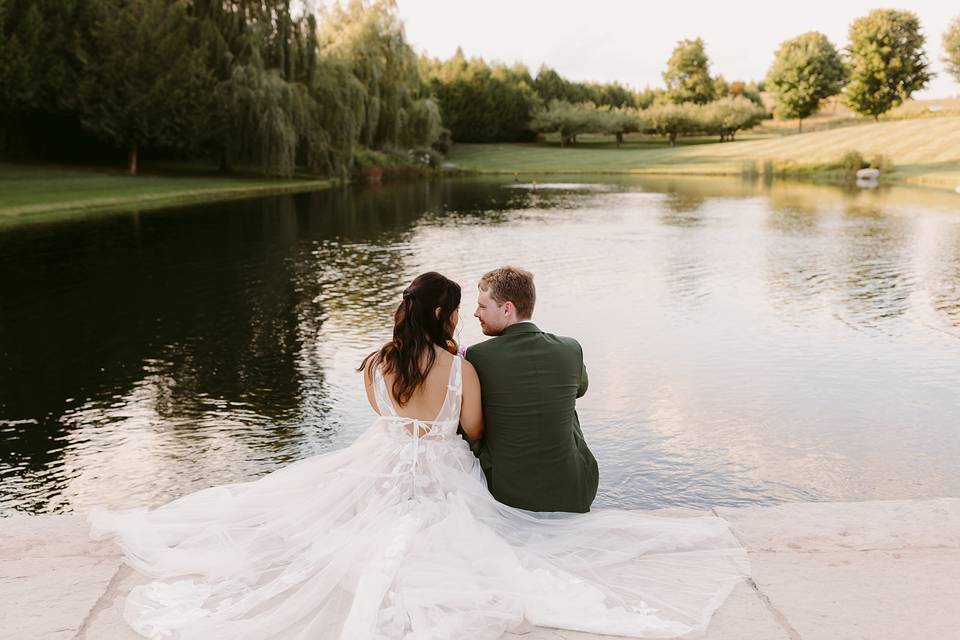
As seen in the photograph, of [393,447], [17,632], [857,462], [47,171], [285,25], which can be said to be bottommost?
[857,462]

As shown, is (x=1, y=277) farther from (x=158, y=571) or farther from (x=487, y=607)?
(x=487, y=607)

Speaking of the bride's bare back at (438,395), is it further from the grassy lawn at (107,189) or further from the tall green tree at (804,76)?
→ the tall green tree at (804,76)

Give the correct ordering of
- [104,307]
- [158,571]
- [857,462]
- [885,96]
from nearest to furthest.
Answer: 1. [158,571]
2. [857,462]
3. [104,307]
4. [885,96]

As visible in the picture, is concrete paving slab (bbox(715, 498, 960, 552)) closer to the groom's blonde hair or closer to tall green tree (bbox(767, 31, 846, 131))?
the groom's blonde hair

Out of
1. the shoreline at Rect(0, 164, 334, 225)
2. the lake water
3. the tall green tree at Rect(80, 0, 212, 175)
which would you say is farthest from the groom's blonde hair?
the tall green tree at Rect(80, 0, 212, 175)

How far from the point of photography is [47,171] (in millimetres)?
32969

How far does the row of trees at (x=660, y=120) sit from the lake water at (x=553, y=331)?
192 ft

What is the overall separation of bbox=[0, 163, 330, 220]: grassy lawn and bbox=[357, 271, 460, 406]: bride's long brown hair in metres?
21.3

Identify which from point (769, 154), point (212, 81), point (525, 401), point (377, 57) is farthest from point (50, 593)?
point (769, 154)

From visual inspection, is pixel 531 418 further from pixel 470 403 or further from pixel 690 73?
pixel 690 73

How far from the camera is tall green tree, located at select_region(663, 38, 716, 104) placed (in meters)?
97.4

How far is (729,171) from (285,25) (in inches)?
1152

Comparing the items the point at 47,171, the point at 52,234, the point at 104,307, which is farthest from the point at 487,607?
the point at 47,171

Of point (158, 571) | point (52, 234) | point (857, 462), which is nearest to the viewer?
point (158, 571)
